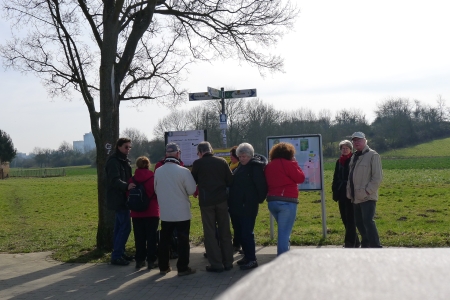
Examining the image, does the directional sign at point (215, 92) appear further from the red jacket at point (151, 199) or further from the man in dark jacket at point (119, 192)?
the red jacket at point (151, 199)

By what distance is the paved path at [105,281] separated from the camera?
6742mm

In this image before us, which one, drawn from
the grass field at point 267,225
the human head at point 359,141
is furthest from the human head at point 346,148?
the grass field at point 267,225

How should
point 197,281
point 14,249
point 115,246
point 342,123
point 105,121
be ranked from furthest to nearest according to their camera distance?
point 342,123, point 14,249, point 105,121, point 115,246, point 197,281

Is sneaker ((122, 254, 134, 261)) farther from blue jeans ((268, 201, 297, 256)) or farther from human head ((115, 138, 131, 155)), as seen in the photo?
blue jeans ((268, 201, 297, 256))

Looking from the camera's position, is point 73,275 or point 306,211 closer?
point 73,275

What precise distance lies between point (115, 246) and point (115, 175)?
117cm

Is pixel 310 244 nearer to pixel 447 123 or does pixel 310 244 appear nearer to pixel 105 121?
pixel 105 121

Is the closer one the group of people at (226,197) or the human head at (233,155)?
the group of people at (226,197)

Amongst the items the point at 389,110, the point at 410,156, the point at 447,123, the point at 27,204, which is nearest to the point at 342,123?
the point at 410,156

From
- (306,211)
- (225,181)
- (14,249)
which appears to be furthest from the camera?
(306,211)

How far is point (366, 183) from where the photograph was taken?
7863 mm

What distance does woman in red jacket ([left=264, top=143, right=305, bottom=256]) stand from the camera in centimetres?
764

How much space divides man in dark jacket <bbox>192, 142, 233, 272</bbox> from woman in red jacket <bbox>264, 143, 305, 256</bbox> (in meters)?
A: 0.68

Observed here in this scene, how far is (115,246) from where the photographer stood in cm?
850
